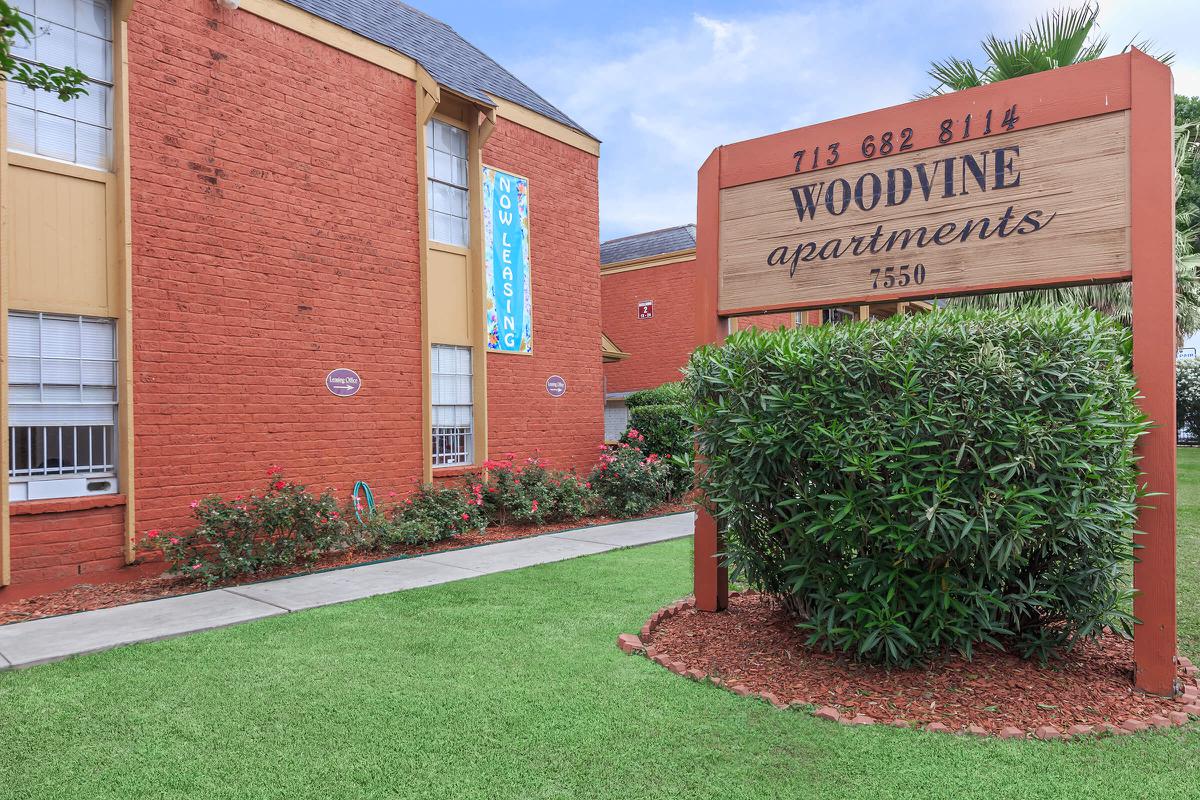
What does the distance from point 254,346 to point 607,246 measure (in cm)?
1673

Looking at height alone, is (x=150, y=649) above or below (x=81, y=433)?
below

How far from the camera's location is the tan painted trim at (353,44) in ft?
28.6

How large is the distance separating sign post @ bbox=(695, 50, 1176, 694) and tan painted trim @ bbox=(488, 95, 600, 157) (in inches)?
269

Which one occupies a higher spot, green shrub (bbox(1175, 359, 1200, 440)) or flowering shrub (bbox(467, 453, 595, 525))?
green shrub (bbox(1175, 359, 1200, 440))

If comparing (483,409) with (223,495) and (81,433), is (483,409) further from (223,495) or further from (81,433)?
(81,433)

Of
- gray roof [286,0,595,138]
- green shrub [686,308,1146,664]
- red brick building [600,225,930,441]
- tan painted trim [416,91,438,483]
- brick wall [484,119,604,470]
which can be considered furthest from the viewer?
red brick building [600,225,930,441]

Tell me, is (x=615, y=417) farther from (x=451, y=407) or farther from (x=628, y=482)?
(x=451, y=407)

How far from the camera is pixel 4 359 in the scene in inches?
260

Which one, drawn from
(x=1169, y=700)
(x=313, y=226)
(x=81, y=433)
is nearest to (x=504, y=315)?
(x=313, y=226)

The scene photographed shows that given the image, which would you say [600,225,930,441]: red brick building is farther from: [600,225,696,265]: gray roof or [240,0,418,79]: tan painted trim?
[240,0,418,79]: tan painted trim

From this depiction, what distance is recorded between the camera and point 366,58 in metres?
9.68

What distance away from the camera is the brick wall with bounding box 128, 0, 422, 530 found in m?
7.62

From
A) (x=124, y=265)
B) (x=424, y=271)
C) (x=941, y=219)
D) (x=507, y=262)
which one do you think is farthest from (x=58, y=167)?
(x=941, y=219)

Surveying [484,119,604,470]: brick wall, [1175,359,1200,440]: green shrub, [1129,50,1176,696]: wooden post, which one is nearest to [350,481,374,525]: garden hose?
[484,119,604,470]: brick wall
